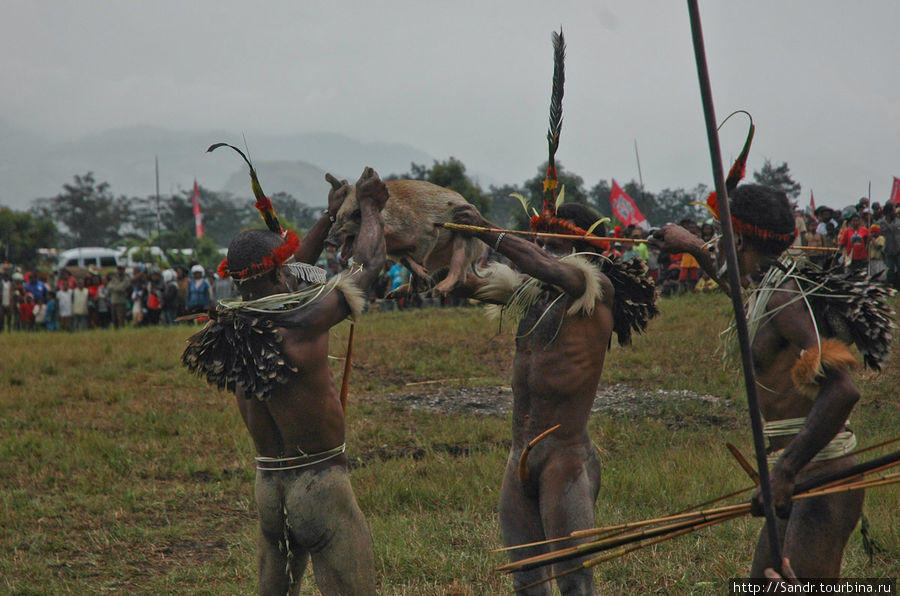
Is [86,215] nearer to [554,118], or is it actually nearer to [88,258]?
[88,258]

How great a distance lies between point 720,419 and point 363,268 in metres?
6.77

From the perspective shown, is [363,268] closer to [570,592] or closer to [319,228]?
[319,228]

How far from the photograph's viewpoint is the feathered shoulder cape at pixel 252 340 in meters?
4.02

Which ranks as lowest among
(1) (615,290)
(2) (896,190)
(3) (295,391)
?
(3) (295,391)

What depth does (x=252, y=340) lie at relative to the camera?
4059 mm

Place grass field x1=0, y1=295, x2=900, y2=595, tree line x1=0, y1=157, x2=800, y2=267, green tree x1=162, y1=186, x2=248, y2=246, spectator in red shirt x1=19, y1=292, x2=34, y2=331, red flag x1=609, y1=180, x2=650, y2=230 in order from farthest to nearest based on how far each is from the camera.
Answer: green tree x1=162, y1=186, x2=248, y2=246, tree line x1=0, y1=157, x2=800, y2=267, red flag x1=609, y1=180, x2=650, y2=230, spectator in red shirt x1=19, y1=292, x2=34, y2=331, grass field x1=0, y1=295, x2=900, y2=595

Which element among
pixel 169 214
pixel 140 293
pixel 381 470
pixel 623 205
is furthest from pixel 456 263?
pixel 169 214

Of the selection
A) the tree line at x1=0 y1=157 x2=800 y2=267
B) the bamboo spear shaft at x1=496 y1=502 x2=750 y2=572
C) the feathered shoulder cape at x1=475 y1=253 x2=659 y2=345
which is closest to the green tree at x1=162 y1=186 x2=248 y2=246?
the tree line at x1=0 y1=157 x2=800 y2=267

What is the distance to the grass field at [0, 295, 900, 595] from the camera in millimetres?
6043

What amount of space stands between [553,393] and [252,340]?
144 centimetres

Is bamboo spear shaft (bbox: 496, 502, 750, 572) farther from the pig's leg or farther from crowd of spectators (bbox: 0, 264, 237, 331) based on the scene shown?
crowd of spectators (bbox: 0, 264, 237, 331)

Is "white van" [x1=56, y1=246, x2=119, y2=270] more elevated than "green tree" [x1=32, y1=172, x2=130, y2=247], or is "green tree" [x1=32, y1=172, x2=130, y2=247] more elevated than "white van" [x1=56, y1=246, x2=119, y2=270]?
"green tree" [x1=32, y1=172, x2=130, y2=247]

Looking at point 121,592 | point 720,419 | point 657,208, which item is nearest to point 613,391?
point 720,419

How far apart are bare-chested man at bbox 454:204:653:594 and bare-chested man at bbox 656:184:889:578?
1.78 ft
